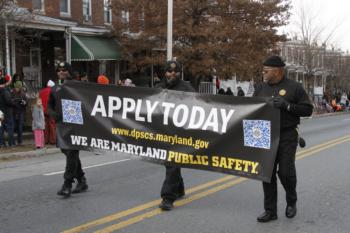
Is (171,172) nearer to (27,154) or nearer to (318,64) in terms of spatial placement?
(27,154)

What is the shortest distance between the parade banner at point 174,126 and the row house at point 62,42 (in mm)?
10756

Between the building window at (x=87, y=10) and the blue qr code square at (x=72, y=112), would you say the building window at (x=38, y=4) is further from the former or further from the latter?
the blue qr code square at (x=72, y=112)

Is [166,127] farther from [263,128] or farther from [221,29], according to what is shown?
[221,29]

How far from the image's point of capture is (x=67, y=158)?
7.23 meters

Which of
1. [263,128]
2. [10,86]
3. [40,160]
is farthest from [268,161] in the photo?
[10,86]

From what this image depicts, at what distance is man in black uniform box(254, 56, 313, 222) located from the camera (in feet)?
18.6

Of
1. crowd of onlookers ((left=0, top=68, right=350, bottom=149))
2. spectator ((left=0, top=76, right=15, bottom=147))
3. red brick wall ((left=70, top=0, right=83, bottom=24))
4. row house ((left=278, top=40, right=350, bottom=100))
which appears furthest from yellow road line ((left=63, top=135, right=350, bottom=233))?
row house ((left=278, top=40, right=350, bottom=100))

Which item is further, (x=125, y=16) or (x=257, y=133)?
(x=125, y=16)

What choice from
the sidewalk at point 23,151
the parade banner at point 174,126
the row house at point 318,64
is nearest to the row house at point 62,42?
the sidewalk at point 23,151

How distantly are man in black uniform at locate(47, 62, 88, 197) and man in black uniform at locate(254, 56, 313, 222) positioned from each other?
279 cm

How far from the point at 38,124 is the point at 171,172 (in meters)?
7.85

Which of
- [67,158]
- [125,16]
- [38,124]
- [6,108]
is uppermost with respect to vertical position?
[125,16]

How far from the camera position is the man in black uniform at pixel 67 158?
7164 millimetres

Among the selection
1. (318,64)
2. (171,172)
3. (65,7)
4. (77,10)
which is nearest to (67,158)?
(171,172)
